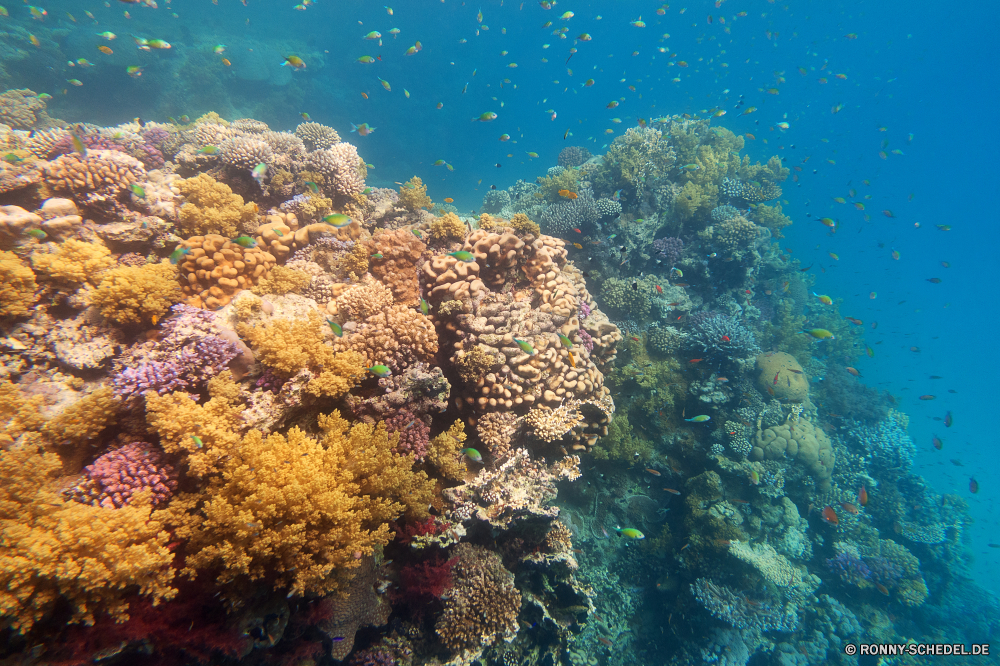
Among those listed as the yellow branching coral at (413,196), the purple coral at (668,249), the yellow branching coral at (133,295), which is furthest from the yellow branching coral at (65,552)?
the purple coral at (668,249)

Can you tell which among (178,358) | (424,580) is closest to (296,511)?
(424,580)

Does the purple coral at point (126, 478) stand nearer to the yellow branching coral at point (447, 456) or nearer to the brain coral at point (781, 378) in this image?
the yellow branching coral at point (447, 456)

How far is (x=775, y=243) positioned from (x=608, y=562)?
1464 centimetres

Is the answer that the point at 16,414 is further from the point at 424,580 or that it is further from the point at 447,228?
the point at 447,228

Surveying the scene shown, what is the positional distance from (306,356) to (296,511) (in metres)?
1.73

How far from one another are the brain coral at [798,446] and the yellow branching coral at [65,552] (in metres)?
12.3

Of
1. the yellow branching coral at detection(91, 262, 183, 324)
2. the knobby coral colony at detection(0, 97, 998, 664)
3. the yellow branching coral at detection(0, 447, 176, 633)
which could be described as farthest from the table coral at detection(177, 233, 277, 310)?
the yellow branching coral at detection(0, 447, 176, 633)

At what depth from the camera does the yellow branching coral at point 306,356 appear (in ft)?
13.1

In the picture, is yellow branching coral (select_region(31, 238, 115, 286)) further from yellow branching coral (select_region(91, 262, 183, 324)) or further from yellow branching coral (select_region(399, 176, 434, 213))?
yellow branching coral (select_region(399, 176, 434, 213))

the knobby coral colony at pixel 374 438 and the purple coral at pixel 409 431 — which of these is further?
the purple coral at pixel 409 431

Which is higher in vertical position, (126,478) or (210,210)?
(210,210)

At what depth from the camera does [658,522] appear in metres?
8.84

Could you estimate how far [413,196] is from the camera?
7.98 meters

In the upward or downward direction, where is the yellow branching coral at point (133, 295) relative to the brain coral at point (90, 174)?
downward
